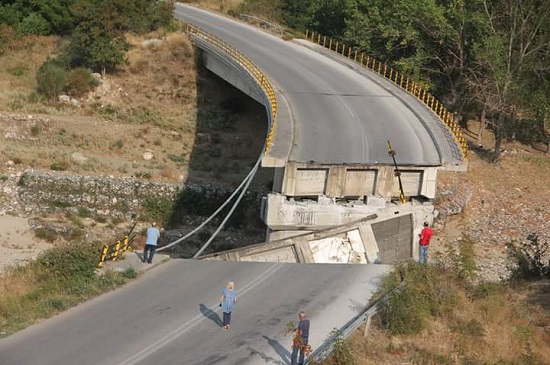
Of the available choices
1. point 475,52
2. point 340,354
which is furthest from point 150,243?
point 475,52

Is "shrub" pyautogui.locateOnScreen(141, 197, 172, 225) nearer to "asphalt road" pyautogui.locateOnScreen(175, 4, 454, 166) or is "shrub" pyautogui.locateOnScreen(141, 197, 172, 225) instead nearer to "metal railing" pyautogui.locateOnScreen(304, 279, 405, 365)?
"asphalt road" pyautogui.locateOnScreen(175, 4, 454, 166)

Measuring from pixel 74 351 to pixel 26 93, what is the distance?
32371mm

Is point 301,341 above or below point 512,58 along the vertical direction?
below

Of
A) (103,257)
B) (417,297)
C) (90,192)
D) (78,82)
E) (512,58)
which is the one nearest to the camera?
(417,297)

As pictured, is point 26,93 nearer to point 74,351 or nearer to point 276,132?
point 276,132

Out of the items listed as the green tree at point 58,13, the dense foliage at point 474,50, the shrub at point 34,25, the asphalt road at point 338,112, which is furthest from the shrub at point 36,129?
the dense foliage at point 474,50

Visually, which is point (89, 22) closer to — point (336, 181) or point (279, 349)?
point (336, 181)

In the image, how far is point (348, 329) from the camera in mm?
16250

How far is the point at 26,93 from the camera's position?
45.3m

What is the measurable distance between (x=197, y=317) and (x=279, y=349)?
2478 millimetres

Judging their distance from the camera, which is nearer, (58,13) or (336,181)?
(336,181)

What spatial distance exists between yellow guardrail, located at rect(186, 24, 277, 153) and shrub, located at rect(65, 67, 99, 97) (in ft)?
24.1

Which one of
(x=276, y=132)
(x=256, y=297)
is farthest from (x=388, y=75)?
(x=256, y=297)

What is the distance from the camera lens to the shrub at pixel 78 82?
45.2 m
